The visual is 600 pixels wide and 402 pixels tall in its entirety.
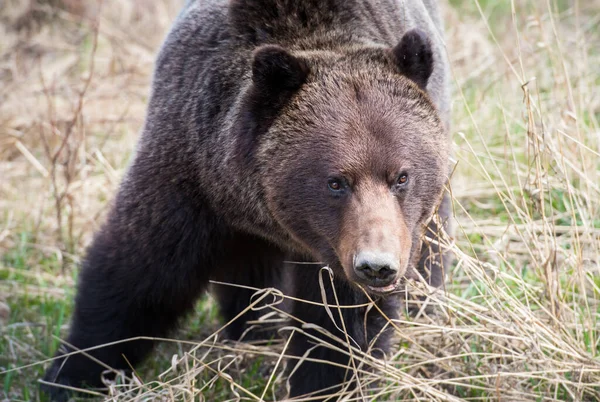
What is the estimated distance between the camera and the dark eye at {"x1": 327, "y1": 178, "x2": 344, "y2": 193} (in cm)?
371

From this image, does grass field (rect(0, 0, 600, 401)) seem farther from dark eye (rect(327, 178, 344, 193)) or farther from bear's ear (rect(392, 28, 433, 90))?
dark eye (rect(327, 178, 344, 193))

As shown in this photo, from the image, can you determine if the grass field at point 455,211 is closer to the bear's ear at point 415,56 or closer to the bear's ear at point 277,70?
the bear's ear at point 415,56

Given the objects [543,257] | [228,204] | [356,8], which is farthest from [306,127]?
[543,257]

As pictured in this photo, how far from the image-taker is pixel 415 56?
399cm

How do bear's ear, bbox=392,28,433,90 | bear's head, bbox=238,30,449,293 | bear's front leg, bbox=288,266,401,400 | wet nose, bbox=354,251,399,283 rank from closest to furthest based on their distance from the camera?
wet nose, bbox=354,251,399,283 < bear's head, bbox=238,30,449,293 < bear's ear, bbox=392,28,433,90 < bear's front leg, bbox=288,266,401,400

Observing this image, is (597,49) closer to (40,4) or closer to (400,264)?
(40,4)

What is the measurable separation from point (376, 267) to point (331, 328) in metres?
1.19

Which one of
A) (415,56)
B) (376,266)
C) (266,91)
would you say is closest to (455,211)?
(415,56)

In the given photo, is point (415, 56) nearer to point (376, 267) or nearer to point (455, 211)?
point (376, 267)

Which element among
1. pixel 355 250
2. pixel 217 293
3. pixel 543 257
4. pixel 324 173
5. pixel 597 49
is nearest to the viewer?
pixel 355 250

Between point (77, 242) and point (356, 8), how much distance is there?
3101mm

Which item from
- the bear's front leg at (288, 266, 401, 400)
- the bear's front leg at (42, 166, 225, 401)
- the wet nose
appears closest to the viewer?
the wet nose

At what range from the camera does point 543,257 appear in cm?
459

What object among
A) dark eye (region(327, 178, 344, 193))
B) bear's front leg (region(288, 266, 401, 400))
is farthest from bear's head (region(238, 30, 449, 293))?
bear's front leg (region(288, 266, 401, 400))
